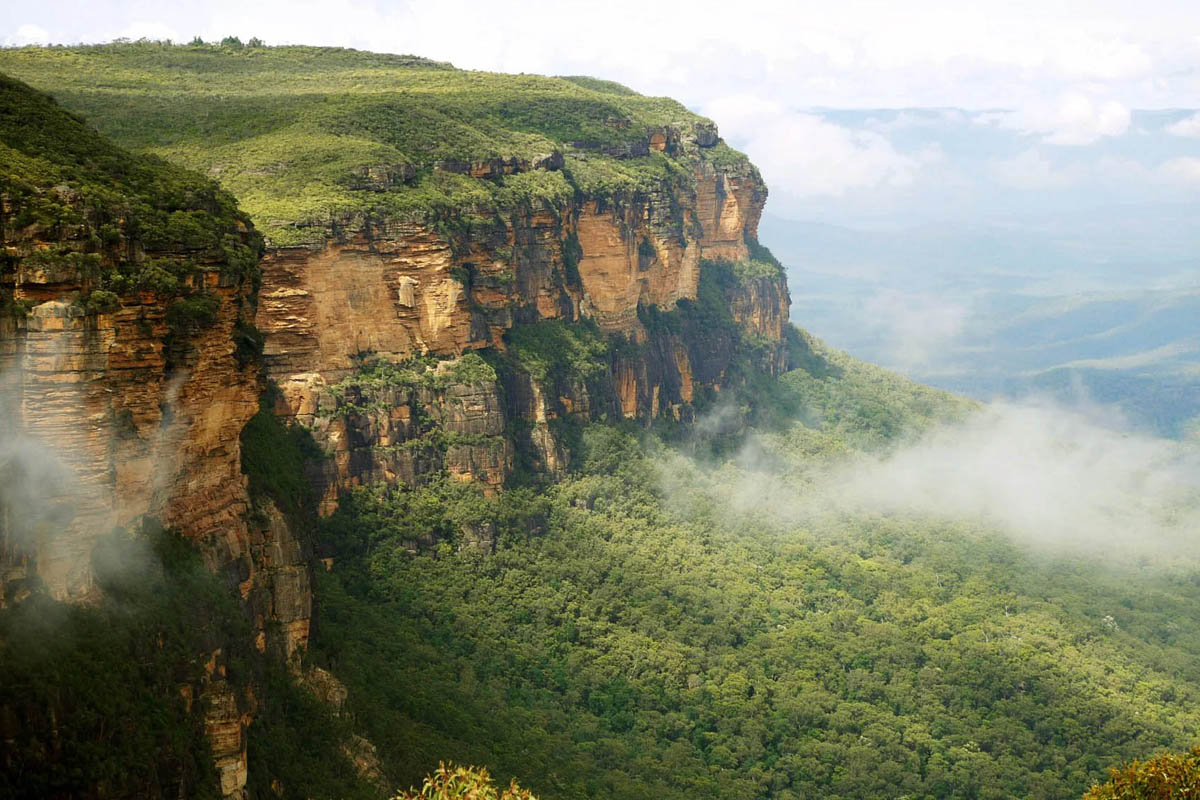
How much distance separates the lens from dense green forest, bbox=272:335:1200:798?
47031 millimetres

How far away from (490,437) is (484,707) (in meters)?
13.6

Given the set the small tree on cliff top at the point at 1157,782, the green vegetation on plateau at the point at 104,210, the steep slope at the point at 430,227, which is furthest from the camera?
the steep slope at the point at 430,227

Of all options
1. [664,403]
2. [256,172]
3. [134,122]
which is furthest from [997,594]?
[134,122]

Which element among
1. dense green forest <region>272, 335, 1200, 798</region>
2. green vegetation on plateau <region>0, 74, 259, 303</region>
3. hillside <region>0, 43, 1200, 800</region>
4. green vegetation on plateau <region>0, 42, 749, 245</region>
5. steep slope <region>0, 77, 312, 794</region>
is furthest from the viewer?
green vegetation on plateau <region>0, 42, 749, 245</region>

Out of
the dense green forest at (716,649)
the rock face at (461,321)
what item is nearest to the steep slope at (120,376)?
the dense green forest at (716,649)

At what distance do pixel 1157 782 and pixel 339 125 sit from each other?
41493mm

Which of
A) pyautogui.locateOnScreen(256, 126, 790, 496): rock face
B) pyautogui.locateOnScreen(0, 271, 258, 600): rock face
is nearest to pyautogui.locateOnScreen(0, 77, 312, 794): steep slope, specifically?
pyautogui.locateOnScreen(0, 271, 258, 600): rock face

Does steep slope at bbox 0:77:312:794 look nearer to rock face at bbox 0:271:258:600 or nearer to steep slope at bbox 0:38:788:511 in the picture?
rock face at bbox 0:271:258:600

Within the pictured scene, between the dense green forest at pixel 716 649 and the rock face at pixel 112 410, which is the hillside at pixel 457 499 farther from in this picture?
the dense green forest at pixel 716 649

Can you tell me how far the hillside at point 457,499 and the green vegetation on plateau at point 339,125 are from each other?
30 cm

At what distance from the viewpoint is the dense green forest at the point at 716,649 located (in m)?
47.0

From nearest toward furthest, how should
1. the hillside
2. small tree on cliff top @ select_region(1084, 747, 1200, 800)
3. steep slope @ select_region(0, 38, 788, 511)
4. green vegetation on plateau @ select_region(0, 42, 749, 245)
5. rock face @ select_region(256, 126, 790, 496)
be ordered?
the hillside, small tree on cliff top @ select_region(1084, 747, 1200, 800), rock face @ select_region(256, 126, 790, 496), steep slope @ select_region(0, 38, 788, 511), green vegetation on plateau @ select_region(0, 42, 749, 245)

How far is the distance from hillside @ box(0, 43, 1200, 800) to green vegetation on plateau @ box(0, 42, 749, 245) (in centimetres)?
30

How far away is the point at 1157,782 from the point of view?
30891 millimetres
